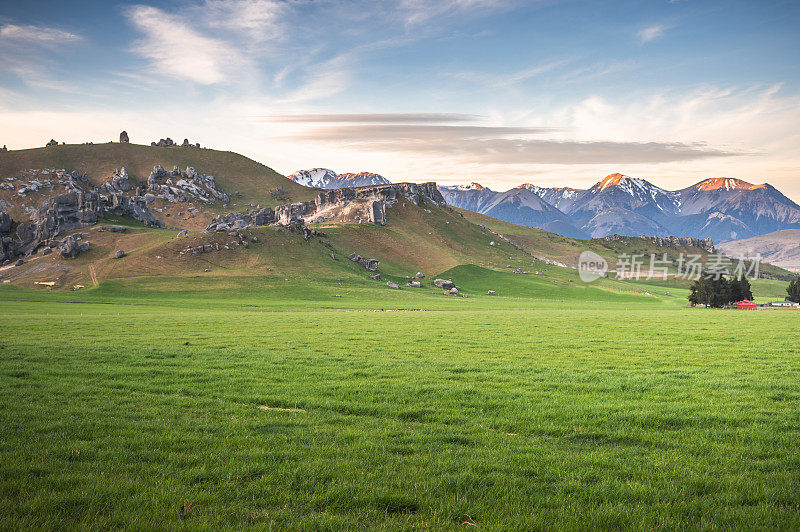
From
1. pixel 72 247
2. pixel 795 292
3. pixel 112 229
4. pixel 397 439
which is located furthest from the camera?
pixel 112 229

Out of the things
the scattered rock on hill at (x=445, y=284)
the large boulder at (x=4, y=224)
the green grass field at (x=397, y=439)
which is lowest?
the scattered rock on hill at (x=445, y=284)

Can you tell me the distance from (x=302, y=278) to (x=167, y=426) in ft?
348

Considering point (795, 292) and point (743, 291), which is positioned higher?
point (795, 292)

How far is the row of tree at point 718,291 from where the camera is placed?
91.0 meters

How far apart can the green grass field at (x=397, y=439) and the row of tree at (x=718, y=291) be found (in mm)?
81227

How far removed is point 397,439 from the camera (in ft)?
34.4

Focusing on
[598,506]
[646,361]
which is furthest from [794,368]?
[598,506]

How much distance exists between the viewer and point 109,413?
474 inches

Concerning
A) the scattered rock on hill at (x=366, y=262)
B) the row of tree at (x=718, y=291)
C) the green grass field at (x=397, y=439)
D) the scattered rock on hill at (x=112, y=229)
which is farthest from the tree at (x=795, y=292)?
the scattered rock on hill at (x=112, y=229)

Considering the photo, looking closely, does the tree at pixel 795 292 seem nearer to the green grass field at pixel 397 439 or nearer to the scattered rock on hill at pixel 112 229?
the green grass field at pixel 397 439

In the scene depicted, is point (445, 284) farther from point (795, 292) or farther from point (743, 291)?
point (795, 292)

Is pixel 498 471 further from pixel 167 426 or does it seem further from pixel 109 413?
pixel 109 413

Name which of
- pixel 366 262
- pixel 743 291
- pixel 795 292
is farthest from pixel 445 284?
pixel 795 292

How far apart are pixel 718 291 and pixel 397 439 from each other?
105m
